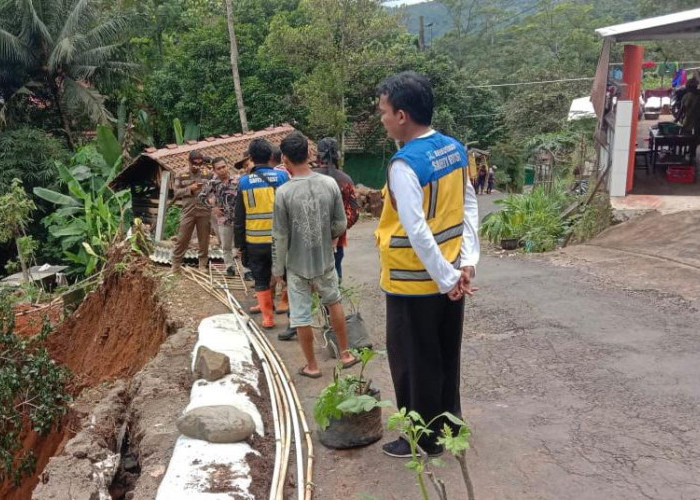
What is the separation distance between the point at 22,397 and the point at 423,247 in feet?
18.3

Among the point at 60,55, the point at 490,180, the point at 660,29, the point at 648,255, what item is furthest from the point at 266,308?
the point at 490,180

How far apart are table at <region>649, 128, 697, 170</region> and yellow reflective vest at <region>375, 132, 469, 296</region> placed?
9.23 meters

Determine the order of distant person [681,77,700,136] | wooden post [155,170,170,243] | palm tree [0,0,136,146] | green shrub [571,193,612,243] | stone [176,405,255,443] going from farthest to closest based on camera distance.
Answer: palm tree [0,0,136,146], distant person [681,77,700,136], wooden post [155,170,170,243], green shrub [571,193,612,243], stone [176,405,255,443]

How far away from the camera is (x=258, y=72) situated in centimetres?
2272

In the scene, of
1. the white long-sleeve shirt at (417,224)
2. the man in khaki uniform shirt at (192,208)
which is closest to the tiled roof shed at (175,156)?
the man in khaki uniform shirt at (192,208)

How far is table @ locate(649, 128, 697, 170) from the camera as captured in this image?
11070mm

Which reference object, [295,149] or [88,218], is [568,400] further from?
[88,218]

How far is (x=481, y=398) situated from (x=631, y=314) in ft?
6.93

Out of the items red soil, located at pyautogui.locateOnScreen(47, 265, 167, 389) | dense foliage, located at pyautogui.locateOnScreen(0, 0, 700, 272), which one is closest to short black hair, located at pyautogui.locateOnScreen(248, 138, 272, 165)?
red soil, located at pyautogui.locateOnScreen(47, 265, 167, 389)

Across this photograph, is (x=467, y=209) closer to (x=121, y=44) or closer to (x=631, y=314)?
(x=631, y=314)

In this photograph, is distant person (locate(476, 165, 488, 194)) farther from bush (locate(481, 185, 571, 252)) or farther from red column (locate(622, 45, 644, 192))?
red column (locate(622, 45, 644, 192))

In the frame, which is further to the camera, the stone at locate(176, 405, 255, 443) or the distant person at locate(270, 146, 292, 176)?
the distant person at locate(270, 146, 292, 176)

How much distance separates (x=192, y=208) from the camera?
26.2ft

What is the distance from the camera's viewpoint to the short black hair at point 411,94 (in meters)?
3.07
